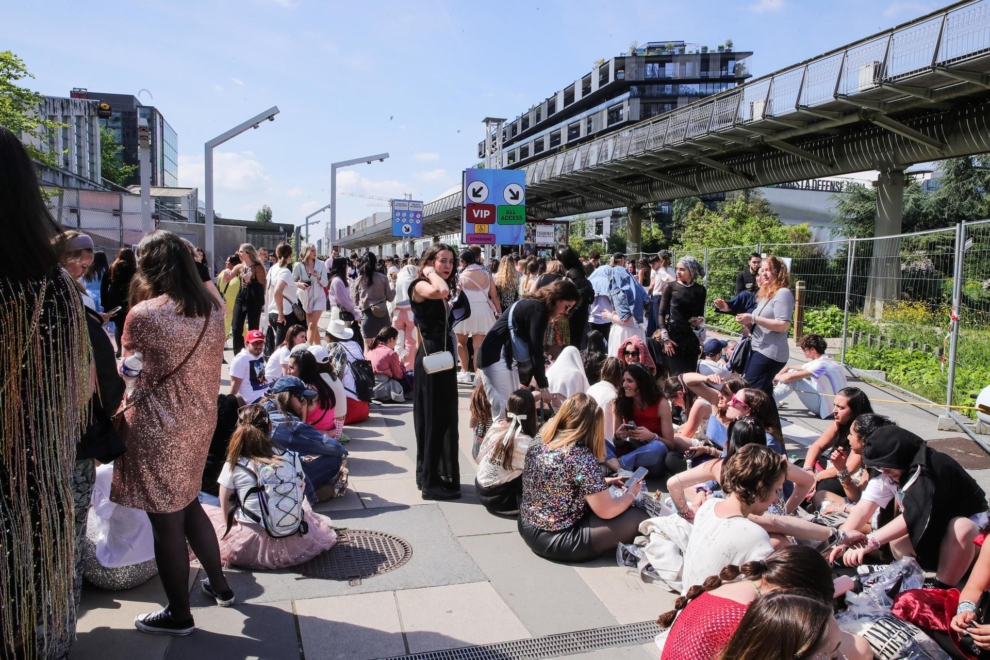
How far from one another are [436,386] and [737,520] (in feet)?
7.93

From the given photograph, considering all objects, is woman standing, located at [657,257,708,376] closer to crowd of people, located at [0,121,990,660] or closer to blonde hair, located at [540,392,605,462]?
crowd of people, located at [0,121,990,660]

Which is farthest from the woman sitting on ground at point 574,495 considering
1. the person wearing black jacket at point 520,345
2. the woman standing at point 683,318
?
the woman standing at point 683,318

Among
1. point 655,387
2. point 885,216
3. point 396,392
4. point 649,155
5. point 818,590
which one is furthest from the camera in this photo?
point 649,155

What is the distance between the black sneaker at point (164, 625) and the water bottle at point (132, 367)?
1.05 metres

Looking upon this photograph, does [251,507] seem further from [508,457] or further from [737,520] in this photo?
[737,520]

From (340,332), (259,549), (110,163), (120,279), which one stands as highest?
(110,163)

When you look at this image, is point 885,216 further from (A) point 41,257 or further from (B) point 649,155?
(A) point 41,257

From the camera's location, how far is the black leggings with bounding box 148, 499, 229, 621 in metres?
3.14

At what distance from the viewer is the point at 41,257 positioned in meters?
2.37

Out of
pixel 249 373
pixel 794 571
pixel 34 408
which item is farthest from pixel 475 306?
pixel 34 408

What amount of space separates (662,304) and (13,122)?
1777 cm

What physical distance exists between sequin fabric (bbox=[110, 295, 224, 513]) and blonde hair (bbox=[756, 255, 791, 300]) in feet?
16.9

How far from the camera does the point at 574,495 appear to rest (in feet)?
14.0

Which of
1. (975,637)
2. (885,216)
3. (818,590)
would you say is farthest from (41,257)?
(885,216)
